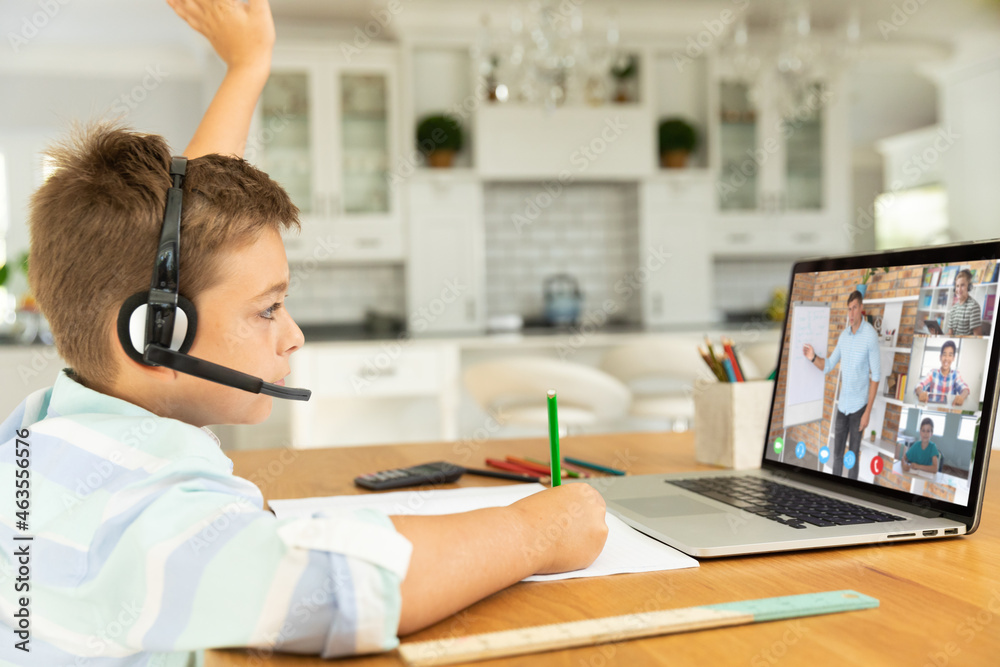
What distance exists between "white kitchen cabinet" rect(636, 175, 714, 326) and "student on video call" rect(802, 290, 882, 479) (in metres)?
3.44

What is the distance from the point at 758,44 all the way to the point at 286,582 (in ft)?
15.3

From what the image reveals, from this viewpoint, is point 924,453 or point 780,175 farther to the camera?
point 780,175

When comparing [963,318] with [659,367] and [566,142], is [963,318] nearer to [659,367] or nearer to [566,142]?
[659,367]

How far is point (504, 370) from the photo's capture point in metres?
2.52

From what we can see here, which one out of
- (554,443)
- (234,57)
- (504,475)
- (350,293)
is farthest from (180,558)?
(350,293)

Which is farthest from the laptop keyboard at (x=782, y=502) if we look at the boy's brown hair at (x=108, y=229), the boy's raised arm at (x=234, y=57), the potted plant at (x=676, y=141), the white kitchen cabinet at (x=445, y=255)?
the potted plant at (x=676, y=141)

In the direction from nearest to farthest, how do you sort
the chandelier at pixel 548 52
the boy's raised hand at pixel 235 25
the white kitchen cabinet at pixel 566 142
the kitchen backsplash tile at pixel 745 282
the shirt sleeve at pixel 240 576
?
1. the shirt sleeve at pixel 240 576
2. the boy's raised hand at pixel 235 25
3. the chandelier at pixel 548 52
4. the white kitchen cabinet at pixel 566 142
5. the kitchen backsplash tile at pixel 745 282

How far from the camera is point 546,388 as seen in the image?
2525 mm

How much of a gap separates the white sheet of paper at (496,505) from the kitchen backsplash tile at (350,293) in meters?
3.51

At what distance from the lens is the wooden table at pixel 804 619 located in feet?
1.46

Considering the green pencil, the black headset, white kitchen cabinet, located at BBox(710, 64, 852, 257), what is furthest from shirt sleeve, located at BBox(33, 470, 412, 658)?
white kitchen cabinet, located at BBox(710, 64, 852, 257)

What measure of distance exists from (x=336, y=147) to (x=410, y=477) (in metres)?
3.40

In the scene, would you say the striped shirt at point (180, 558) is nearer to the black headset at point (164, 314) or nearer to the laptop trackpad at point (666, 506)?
the black headset at point (164, 314)

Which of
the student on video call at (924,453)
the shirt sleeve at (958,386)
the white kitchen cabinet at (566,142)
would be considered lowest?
the student on video call at (924,453)
